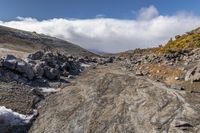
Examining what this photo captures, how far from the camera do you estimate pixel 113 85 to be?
1369 inches

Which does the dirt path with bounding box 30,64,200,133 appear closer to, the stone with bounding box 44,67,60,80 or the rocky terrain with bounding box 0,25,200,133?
the rocky terrain with bounding box 0,25,200,133

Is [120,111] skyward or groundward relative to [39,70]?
groundward

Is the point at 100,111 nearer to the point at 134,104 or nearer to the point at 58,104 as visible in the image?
the point at 134,104

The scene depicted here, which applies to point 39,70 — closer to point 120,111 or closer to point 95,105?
point 95,105

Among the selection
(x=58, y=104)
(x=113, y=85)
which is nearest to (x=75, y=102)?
(x=58, y=104)

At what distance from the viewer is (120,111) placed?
2694 centimetres

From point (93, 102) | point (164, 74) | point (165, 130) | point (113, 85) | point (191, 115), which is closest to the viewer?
point (165, 130)

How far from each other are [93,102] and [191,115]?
8134mm

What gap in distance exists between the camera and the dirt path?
79.6 ft

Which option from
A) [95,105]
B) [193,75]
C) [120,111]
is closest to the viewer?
[120,111]

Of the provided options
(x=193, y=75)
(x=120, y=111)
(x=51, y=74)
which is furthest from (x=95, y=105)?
(x=51, y=74)

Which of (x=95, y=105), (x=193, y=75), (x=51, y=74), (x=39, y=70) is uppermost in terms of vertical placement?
(x=193, y=75)

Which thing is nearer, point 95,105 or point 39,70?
point 95,105

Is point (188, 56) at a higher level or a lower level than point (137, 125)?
higher
